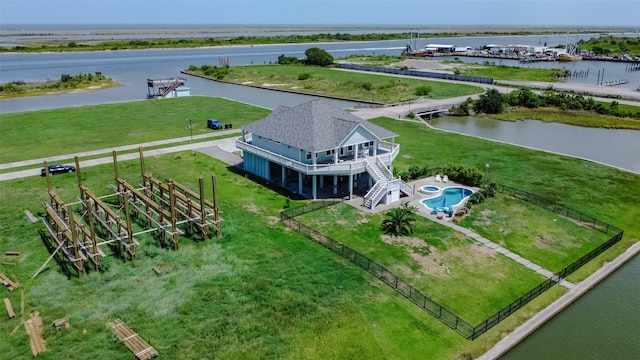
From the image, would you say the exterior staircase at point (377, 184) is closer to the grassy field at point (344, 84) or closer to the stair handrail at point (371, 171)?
the stair handrail at point (371, 171)

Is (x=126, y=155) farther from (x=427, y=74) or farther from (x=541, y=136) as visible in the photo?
(x=427, y=74)

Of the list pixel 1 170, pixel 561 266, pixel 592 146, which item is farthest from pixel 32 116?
pixel 592 146

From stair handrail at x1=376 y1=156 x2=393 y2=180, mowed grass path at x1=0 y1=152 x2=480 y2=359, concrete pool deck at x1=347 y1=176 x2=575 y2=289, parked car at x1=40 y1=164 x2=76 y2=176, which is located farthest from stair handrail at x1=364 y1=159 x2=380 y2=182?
parked car at x1=40 y1=164 x2=76 y2=176

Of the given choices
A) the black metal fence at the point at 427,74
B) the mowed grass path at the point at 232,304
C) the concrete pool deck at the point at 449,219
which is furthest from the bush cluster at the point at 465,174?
the black metal fence at the point at 427,74

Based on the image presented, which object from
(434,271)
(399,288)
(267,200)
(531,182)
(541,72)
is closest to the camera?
(399,288)

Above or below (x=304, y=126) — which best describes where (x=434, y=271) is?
below

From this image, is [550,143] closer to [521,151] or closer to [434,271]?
[521,151]
